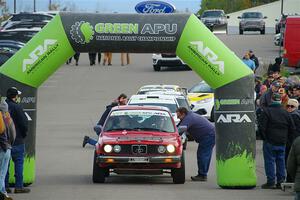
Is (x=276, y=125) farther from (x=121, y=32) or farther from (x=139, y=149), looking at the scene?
(x=121, y=32)

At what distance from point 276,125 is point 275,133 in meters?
0.14

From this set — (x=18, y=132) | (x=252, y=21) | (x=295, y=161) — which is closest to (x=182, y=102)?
(x=18, y=132)

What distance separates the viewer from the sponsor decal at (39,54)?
1867 centimetres

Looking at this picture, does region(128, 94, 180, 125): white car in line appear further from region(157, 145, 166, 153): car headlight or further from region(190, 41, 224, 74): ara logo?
region(190, 41, 224, 74): ara logo

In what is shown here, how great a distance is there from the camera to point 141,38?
1878 centimetres

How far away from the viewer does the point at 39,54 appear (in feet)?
61.4

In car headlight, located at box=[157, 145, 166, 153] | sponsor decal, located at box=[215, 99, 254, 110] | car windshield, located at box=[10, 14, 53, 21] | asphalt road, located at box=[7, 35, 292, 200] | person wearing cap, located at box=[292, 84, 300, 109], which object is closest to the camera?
asphalt road, located at box=[7, 35, 292, 200]

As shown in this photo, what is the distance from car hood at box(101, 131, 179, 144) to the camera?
19150mm

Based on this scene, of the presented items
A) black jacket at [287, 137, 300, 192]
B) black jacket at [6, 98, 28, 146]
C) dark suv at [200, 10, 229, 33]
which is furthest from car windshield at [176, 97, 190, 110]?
dark suv at [200, 10, 229, 33]

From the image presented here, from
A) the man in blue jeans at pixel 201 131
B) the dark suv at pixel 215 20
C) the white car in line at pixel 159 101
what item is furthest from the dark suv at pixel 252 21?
the man in blue jeans at pixel 201 131

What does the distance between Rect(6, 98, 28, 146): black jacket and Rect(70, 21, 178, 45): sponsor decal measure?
191 centimetres

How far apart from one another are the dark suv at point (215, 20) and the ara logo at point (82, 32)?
5327cm

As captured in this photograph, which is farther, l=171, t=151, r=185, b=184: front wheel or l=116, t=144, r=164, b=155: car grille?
l=171, t=151, r=185, b=184: front wheel

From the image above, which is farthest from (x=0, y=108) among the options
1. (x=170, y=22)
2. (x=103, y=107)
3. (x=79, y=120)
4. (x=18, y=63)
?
(x=103, y=107)
